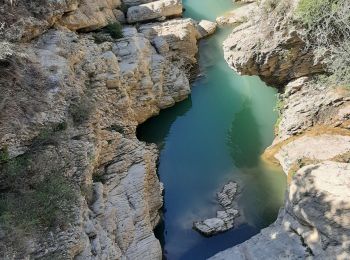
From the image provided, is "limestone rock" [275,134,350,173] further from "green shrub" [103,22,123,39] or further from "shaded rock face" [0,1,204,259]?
"green shrub" [103,22,123,39]

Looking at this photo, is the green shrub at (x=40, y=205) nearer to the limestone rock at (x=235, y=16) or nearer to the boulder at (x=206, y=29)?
the boulder at (x=206, y=29)

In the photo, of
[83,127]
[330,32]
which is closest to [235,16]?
[330,32]

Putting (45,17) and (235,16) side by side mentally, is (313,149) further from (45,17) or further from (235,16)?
(235,16)

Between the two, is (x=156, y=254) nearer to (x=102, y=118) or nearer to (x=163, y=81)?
(x=102, y=118)

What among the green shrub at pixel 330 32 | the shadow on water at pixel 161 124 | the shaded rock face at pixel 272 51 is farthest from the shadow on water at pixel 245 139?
the green shrub at pixel 330 32

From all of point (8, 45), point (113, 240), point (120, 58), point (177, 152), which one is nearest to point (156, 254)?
point (113, 240)
